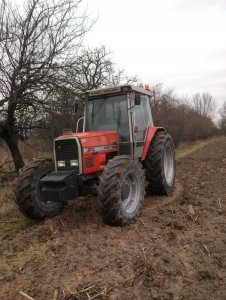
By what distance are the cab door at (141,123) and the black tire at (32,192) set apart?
1826 millimetres

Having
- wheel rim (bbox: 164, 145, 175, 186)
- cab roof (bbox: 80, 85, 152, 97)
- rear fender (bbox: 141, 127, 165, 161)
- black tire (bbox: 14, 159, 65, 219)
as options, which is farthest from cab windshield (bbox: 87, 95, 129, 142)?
wheel rim (bbox: 164, 145, 175, 186)

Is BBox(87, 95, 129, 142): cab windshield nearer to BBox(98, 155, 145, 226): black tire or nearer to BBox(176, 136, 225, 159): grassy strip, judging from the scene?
BBox(98, 155, 145, 226): black tire

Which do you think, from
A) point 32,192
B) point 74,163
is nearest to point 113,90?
point 74,163

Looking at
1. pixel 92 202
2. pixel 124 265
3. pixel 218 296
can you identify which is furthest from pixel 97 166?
pixel 218 296

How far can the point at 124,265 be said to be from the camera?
3979 mm

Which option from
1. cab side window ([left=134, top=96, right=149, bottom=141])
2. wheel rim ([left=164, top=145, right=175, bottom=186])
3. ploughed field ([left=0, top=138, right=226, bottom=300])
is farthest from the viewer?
wheel rim ([left=164, top=145, right=175, bottom=186])

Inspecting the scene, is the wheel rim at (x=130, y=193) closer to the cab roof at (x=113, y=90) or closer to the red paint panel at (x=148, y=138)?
the red paint panel at (x=148, y=138)

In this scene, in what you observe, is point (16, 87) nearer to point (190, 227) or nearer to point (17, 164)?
point (17, 164)

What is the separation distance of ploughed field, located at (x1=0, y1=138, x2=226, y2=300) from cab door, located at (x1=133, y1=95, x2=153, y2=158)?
3.92ft

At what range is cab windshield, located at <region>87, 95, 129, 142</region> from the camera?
6582 mm

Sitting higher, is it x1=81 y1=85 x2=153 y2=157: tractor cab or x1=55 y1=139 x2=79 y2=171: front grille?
x1=81 y1=85 x2=153 y2=157: tractor cab

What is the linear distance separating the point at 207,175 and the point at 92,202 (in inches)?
190

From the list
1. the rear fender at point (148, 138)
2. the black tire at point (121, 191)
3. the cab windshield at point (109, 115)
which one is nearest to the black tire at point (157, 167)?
the rear fender at point (148, 138)

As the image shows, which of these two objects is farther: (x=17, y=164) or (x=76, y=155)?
(x=17, y=164)
